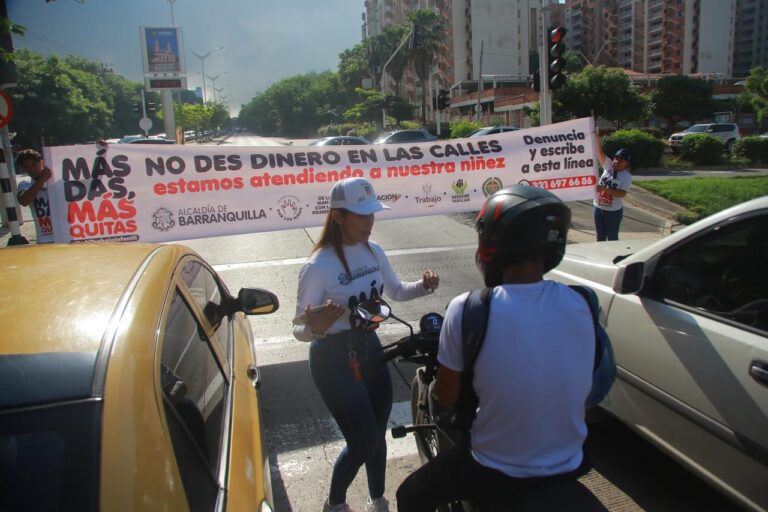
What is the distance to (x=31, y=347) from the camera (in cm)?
146

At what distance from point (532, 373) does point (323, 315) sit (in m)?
1.03

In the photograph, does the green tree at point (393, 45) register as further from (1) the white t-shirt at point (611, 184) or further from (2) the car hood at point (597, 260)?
(2) the car hood at point (597, 260)

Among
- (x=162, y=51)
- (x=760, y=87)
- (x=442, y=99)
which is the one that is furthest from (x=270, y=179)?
(x=162, y=51)

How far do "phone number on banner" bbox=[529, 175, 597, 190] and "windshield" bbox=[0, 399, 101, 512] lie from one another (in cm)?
660

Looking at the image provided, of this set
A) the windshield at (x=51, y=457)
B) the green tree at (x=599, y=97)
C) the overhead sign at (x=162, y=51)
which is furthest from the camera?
the overhead sign at (x=162, y=51)

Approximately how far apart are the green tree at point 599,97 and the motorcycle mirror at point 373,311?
76.8 ft

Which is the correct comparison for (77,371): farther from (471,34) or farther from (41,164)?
(471,34)

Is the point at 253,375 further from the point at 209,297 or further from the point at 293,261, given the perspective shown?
the point at 293,261

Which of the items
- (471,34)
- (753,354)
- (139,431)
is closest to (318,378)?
(139,431)

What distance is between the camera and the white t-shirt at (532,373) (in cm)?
165

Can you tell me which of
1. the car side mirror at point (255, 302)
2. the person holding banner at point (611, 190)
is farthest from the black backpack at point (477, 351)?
the person holding banner at point (611, 190)

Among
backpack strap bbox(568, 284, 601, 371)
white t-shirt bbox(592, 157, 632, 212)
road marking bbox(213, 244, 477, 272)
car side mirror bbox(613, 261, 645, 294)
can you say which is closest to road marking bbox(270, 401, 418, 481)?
car side mirror bbox(613, 261, 645, 294)

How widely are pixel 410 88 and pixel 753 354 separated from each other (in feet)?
336

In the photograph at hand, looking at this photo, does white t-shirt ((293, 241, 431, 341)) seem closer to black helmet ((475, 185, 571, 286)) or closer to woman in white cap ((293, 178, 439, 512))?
woman in white cap ((293, 178, 439, 512))
